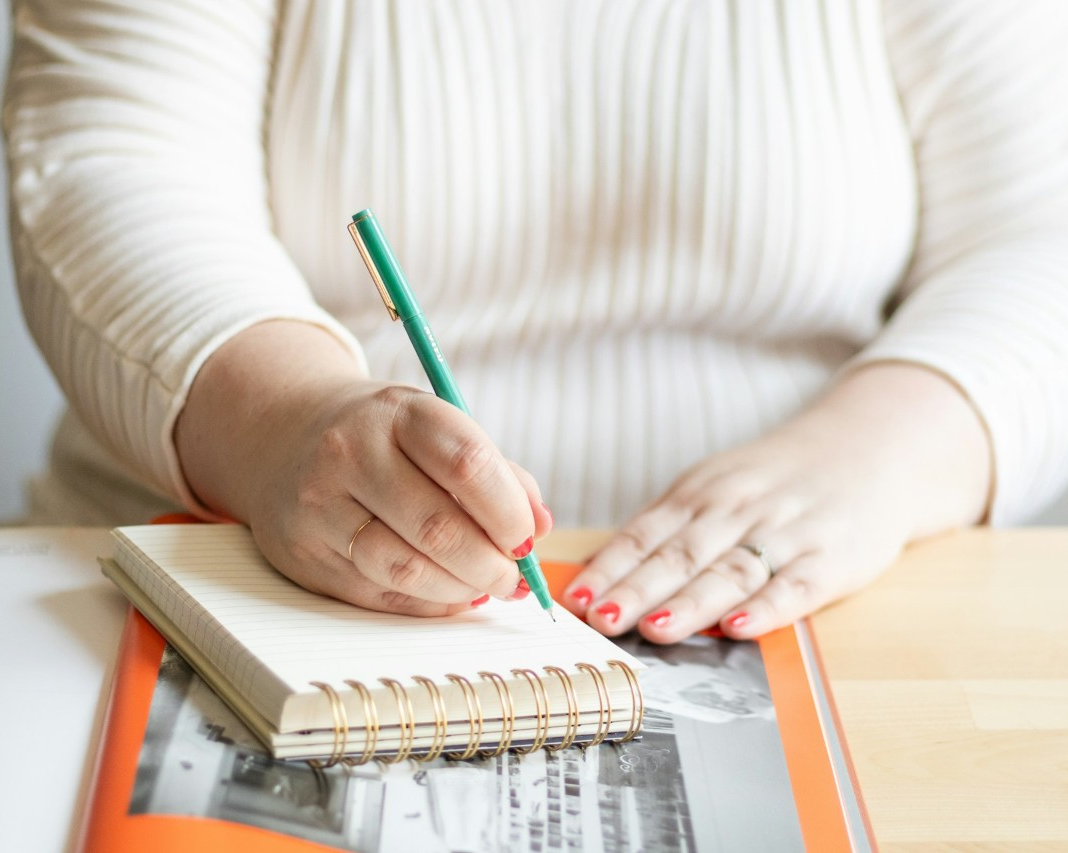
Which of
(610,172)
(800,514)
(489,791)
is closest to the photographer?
(489,791)

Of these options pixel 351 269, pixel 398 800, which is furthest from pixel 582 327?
pixel 398 800

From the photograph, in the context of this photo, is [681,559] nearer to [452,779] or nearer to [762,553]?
[762,553]

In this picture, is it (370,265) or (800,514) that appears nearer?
(370,265)

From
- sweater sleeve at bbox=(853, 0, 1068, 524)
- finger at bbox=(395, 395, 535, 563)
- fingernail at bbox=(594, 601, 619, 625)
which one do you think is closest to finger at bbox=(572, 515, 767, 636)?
fingernail at bbox=(594, 601, 619, 625)

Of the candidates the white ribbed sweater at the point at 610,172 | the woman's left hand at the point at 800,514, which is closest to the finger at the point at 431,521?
the woman's left hand at the point at 800,514

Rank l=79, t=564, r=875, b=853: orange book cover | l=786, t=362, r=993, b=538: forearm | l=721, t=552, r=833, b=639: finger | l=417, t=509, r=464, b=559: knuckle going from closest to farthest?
l=79, t=564, r=875, b=853: orange book cover → l=417, t=509, r=464, b=559: knuckle → l=721, t=552, r=833, b=639: finger → l=786, t=362, r=993, b=538: forearm

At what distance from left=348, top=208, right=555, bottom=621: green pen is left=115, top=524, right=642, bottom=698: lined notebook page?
3 centimetres

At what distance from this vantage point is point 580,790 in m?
0.41

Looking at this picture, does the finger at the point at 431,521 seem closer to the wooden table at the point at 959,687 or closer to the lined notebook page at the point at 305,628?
the lined notebook page at the point at 305,628

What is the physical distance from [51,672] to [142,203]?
0.35 metres

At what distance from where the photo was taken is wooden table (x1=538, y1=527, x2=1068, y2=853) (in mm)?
431

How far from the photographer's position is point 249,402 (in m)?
0.58

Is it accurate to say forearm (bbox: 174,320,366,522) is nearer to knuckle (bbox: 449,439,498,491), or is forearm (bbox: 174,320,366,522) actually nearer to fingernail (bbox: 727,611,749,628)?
knuckle (bbox: 449,439,498,491)

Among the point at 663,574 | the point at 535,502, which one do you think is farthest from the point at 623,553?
the point at 535,502
